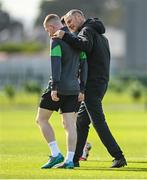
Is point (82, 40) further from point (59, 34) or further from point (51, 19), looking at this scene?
point (51, 19)

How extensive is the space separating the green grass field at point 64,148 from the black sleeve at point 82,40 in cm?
177

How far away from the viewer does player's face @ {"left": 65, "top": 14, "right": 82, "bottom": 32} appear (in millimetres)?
15055

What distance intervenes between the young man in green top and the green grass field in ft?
1.40

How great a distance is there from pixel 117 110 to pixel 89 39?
1661 inches

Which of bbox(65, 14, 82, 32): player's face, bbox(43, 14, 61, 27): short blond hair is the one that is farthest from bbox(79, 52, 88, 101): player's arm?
bbox(43, 14, 61, 27): short blond hair

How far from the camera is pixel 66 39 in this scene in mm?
14625

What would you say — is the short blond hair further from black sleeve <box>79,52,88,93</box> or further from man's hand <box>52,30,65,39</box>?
black sleeve <box>79,52,88,93</box>

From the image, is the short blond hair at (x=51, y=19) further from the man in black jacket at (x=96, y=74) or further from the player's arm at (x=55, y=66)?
the man in black jacket at (x=96, y=74)

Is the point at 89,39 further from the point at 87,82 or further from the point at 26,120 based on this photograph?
the point at 26,120

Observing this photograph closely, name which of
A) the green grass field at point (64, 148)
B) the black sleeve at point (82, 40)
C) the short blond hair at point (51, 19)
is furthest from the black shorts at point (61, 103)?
the short blond hair at point (51, 19)

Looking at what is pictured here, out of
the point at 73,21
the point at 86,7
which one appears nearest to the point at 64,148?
the point at 73,21

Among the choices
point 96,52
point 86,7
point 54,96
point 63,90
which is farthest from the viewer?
point 86,7

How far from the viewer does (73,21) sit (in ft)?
49.5

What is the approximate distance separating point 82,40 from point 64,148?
8410 mm
